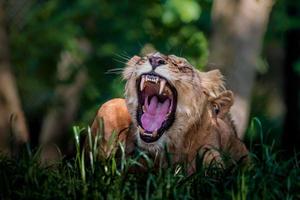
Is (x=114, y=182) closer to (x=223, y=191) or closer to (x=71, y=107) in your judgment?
(x=223, y=191)

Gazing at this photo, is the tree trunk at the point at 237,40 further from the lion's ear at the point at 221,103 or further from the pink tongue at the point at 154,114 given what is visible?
the pink tongue at the point at 154,114

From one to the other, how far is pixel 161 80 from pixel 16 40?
8845 mm

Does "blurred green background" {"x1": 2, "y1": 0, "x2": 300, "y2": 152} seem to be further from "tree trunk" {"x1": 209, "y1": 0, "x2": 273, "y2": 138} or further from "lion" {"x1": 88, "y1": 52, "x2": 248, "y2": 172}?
"lion" {"x1": 88, "y1": 52, "x2": 248, "y2": 172}

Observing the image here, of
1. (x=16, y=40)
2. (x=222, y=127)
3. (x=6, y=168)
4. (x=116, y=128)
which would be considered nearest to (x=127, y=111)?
(x=116, y=128)

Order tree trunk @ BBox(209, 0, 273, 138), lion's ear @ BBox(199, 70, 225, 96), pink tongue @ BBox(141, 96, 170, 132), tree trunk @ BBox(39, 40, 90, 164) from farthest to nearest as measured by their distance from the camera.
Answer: tree trunk @ BBox(39, 40, 90, 164) → tree trunk @ BBox(209, 0, 273, 138) → lion's ear @ BBox(199, 70, 225, 96) → pink tongue @ BBox(141, 96, 170, 132)

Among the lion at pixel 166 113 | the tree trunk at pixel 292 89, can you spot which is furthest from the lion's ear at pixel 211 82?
the tree trunk at pixel 292 89

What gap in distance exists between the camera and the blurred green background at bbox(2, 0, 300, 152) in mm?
15820

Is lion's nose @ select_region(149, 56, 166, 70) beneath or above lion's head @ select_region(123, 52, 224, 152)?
above

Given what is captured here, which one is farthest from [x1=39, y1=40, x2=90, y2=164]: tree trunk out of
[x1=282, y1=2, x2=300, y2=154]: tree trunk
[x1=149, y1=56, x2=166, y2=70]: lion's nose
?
[x1=149, y1=56, x2=166, y2=70]: lion's nose

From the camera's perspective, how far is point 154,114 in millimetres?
7414

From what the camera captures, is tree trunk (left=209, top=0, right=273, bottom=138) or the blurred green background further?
the blurred green background

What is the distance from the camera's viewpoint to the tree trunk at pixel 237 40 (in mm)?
11102

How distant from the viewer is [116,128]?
7.62 m

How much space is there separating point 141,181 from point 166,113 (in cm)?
139
